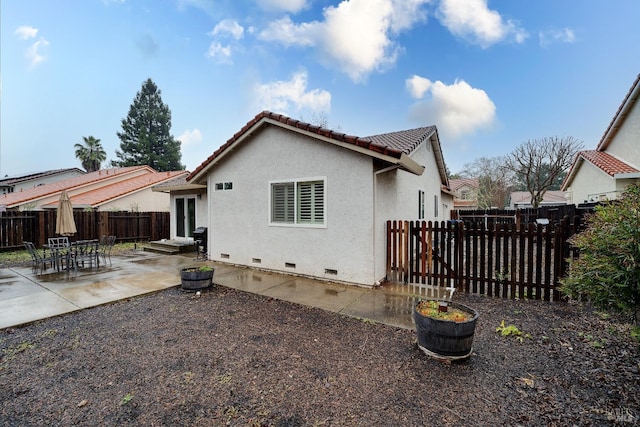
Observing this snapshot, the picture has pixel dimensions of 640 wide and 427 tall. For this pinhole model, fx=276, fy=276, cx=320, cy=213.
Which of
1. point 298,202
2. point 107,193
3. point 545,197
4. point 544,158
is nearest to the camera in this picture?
point 298,202

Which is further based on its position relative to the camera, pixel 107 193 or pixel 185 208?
pixel 107 193

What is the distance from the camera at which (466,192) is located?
42.3 meters

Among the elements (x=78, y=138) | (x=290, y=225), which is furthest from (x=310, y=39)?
(x=78, y=138)

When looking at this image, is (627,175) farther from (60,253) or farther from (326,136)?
(60,253)

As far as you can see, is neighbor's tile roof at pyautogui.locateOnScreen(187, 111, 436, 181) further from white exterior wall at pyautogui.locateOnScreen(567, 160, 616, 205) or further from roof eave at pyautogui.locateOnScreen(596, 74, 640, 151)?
white exterior wall at pyautogui.locateOnScreen(567, 160, 616, 205)

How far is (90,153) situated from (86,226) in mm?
33040

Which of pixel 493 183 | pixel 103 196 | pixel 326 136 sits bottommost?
pixel 103 196

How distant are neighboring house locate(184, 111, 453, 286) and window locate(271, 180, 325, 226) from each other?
3 centimetres

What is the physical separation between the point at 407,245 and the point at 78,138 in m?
50.0

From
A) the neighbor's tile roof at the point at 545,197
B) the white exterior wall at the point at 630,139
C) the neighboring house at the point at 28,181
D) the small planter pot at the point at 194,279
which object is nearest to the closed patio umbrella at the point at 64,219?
the small planter pot at the point at 194,279

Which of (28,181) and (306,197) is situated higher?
(28,181)

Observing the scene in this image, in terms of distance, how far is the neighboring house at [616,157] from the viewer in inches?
459

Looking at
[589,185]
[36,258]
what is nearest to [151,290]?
[36,258]

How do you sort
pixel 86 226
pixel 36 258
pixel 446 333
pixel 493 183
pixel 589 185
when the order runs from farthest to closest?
pixel 493 183 < pixel 589 185 < pixel 86 226 < pixel 36 258 < pixel 446 333
